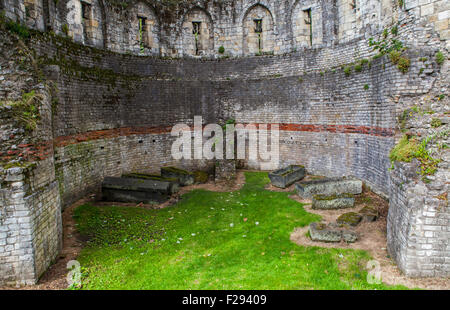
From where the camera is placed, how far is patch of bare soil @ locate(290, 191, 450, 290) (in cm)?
505

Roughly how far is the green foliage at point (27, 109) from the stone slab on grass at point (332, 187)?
7801 millimetres

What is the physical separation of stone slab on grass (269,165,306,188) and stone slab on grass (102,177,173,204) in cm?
403

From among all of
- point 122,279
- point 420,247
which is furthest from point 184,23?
point 420,247

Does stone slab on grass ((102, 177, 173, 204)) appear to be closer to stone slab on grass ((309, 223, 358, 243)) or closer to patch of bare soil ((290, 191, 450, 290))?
patch of bare soil ((290, 191, 450, 290))

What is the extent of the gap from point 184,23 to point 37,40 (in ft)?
24.8

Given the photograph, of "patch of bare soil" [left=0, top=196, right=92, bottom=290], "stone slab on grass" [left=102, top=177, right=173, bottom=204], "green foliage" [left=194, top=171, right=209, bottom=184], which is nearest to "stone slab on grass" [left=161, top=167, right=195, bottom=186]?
"green foliage" [left=194, top=171, right=209, bottom=184]

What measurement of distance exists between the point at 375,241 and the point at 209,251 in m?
3.74

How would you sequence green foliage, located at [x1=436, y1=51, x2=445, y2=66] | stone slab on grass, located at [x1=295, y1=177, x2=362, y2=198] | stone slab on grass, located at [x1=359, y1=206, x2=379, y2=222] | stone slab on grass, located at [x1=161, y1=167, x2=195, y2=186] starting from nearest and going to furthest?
green foliage, located at [x1=436, y1=51, x2=445, y2=66] < stone slab on grass, located at [x1=359, y1=206, x2=379, y2=222] < stone slab on grass, located at [x1=295, y1=177, x2=362, y2=198] < stone slab on grass, located at [x1=161, y1=167, x2=195, y2=186]

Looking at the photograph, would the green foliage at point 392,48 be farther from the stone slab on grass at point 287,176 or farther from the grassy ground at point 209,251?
the stone slab on grass at point 287,176

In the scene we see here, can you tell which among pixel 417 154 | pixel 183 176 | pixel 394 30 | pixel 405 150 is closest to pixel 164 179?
pixel 183 176

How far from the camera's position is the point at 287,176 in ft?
37.4

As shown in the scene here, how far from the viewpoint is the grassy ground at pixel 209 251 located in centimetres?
533

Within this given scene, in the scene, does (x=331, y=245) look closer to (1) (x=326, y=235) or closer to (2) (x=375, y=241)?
(1) (x=326, y=235)

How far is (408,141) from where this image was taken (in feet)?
21.4
